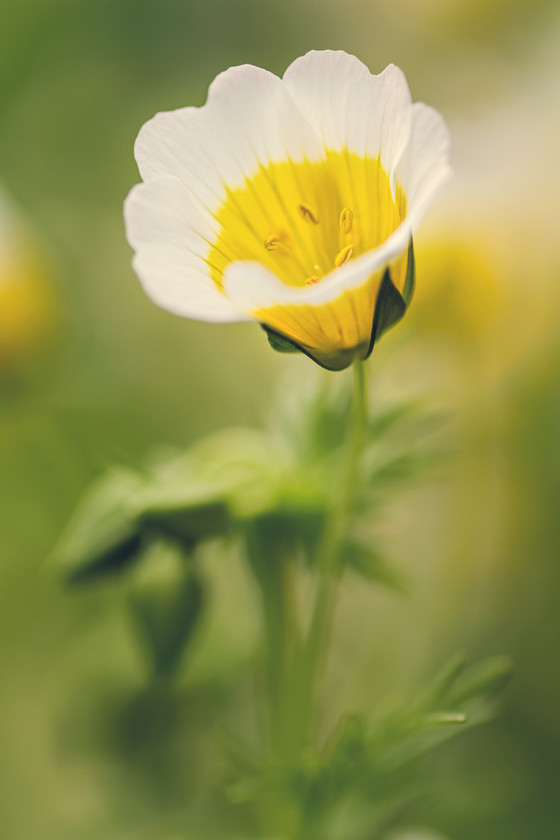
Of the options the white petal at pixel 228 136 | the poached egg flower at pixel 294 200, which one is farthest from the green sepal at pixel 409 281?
the white petal at pixel 228 136

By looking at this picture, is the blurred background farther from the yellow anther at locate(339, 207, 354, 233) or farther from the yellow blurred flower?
the yellow anther at locate(339, 207, 354, 233)

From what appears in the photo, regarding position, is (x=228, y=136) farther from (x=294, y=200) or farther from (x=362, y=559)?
(x=362, y=559)

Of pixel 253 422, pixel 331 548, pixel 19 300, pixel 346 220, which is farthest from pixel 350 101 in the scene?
pixel 19 300

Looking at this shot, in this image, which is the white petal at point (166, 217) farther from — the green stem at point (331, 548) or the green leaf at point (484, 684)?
the green leaf at point (484, 684)

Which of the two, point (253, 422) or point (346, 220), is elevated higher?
point (346, 220)

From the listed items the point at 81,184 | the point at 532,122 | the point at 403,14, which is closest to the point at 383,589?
the point at 532,122

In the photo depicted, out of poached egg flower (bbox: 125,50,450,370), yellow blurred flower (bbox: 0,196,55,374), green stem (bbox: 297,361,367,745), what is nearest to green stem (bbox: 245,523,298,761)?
green stem (bbox: 297,361,367,745)
